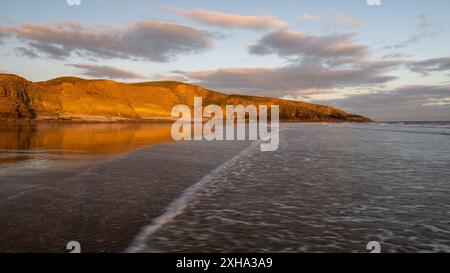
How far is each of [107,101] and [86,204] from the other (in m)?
111

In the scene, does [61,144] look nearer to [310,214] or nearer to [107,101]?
[310,214]

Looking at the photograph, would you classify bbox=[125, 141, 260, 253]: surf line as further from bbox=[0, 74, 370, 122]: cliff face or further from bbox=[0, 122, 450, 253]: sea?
bbox=[0, 74, 370, 122]: cliff face

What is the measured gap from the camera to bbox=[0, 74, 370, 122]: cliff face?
73.2 metres

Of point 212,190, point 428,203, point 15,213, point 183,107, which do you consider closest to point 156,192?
point 212,190

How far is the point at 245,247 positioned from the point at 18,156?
12719 millimetres

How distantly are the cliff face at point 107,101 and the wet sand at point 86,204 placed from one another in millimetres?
65020

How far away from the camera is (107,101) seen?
11069cm

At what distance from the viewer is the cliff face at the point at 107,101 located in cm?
7325

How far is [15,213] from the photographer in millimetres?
5922

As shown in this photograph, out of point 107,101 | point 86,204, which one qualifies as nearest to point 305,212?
point 86,204

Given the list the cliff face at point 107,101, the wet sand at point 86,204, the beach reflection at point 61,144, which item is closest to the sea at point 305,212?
the wet sand at point 86,204

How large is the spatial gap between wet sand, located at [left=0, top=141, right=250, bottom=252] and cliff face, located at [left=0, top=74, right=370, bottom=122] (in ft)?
213

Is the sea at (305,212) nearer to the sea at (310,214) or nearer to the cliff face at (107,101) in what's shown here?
the sea at (310,214)
